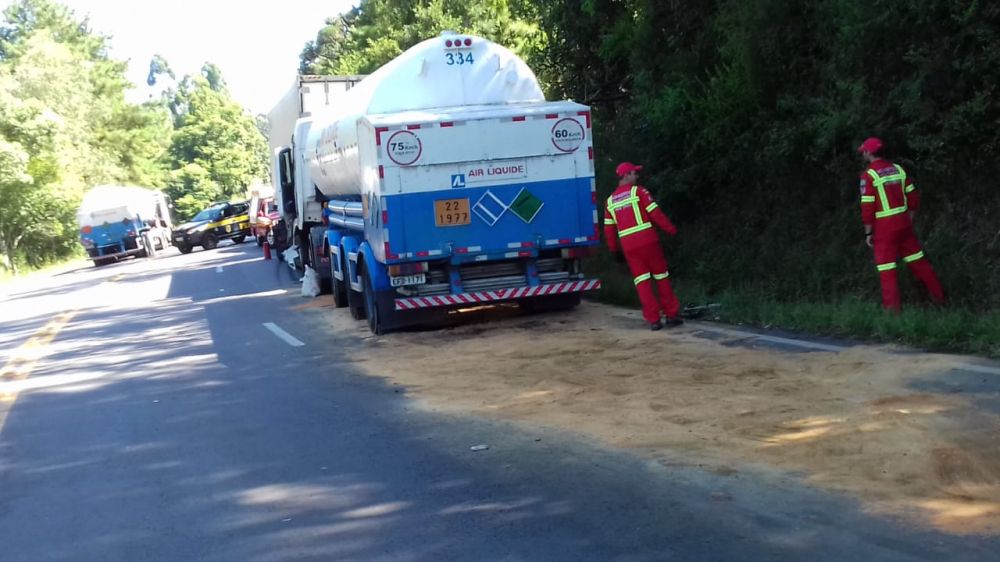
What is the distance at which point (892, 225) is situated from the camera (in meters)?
9.99

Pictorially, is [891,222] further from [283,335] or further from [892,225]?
[283,335]

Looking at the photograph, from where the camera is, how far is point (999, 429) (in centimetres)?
621

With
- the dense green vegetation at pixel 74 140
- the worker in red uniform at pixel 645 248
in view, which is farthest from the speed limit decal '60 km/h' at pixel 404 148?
the dense green vegetation at pixel 74 140

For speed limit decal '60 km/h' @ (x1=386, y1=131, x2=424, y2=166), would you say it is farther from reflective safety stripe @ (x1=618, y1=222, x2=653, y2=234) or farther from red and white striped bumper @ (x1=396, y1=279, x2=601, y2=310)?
reflective safety stripe @ (x1=618, y1=222, x2=653, y2=234)

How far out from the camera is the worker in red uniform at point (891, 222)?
32.7 feet

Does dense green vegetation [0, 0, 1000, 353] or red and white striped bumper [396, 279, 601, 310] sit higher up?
dense green vegetation [0, 0, 1000, 353]

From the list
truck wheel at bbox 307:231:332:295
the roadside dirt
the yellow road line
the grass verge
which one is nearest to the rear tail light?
the roadside dirt

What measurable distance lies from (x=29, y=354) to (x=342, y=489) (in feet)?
32.3

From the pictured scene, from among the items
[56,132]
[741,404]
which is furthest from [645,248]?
[56,132]

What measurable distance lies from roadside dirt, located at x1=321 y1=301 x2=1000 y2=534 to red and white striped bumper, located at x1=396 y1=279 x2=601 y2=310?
0.57 m

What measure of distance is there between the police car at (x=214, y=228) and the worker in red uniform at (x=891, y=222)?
35840 mm

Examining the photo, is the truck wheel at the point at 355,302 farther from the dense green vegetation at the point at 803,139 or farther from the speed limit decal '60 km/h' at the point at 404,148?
the dense green vegetation at the point at 803,139

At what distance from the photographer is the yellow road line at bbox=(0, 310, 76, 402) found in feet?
41.0

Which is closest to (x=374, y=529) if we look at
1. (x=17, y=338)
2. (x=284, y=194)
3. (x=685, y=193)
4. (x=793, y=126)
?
(x=793, y=126)
